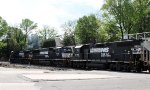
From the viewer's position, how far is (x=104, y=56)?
4122cm

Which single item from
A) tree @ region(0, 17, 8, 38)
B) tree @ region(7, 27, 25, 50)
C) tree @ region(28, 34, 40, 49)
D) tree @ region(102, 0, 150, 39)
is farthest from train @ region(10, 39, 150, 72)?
tree @ region(28, 34, 40, 49)

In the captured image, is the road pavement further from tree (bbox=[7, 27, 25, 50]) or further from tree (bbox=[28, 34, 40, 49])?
tree (bbox=[28, 34, 40, 49])

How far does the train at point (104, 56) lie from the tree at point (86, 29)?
42235mm

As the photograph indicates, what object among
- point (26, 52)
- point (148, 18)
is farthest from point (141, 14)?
point (26, 52)

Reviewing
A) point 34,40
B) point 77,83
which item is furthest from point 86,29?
point 77,83

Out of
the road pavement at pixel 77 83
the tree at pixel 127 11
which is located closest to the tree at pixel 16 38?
the tree at pixel 127 11

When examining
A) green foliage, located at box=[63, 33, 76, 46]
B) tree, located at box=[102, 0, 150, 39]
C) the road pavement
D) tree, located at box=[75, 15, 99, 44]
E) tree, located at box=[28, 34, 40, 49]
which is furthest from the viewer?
tree, located at box=[28, 34, 40, 49]

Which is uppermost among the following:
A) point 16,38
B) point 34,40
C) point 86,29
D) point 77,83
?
point 86,29

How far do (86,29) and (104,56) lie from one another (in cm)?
6382

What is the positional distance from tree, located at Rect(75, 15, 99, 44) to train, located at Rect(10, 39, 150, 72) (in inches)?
1663

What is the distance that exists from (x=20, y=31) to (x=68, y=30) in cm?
2142

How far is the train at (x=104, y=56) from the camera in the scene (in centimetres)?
3434

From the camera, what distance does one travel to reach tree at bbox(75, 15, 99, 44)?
103m

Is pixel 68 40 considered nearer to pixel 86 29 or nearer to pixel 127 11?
pixel 86 29
